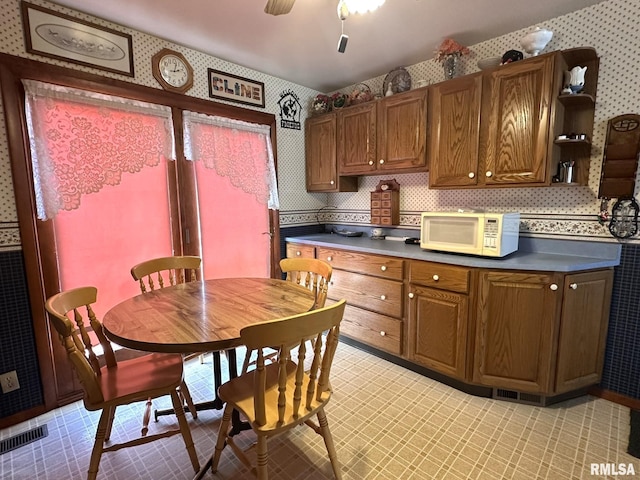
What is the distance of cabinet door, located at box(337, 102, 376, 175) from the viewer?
288cm

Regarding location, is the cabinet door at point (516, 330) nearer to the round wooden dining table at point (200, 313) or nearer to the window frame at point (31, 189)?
the round wooden dining table at point (200, 313)

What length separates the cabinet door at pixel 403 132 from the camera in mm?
2527

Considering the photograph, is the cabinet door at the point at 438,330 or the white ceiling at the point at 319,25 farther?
the cabinet door at the point at 438,330

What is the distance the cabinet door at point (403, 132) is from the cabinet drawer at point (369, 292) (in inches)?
39.2

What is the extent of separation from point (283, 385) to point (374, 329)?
1610mm

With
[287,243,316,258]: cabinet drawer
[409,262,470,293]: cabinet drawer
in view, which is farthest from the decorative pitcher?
[287,243,316,258]: cabinet drawer

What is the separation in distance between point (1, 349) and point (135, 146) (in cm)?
148

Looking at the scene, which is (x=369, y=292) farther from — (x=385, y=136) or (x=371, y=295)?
(x=385, y=136)

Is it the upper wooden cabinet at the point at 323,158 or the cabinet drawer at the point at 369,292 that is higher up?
the upper wooden cabinet at the point at 323,158

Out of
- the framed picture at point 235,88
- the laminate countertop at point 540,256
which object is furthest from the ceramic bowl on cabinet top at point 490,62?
the framed picture at point 235,88

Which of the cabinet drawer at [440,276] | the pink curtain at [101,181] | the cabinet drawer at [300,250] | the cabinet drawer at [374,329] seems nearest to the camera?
the pink curtain at [101,181]

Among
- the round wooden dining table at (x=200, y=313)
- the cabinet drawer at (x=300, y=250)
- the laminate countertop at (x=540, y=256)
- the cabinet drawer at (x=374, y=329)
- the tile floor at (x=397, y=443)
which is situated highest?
the laminate countertop at (x=540, y=256)

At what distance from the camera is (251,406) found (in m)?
1.28

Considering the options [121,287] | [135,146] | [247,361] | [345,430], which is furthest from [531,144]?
[121,287]
